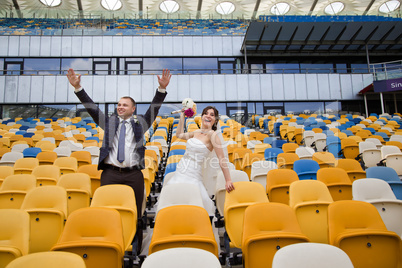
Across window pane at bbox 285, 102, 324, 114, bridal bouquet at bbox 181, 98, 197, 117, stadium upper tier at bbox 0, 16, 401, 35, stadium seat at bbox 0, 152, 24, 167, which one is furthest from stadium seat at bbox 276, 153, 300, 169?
stadium upper tier at bbox 0, 16, 401, 35

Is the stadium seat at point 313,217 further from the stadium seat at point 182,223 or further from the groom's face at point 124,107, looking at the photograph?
the groom's face at point 124,107

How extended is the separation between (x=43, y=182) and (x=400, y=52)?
73.6 feet

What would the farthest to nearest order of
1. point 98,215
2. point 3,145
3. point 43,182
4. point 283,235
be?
point 3,145 → point 43,182 → point 98,215 → point 283,235

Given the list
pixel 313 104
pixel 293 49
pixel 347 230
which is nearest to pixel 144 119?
pixel 347 230

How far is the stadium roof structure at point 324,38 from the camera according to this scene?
634 inches

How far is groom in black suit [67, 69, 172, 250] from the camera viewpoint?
3.19 metres

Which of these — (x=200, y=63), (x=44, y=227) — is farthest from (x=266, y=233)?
(x=200, y=63)

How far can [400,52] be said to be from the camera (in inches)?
727

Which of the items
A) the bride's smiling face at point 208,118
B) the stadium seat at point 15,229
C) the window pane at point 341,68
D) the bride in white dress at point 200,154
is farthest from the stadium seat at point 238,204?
the window pane at point 341,68

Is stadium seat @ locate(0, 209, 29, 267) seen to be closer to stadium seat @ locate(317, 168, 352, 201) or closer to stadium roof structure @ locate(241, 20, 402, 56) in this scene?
stadium seat @ locate(317, 168, 352, 201)

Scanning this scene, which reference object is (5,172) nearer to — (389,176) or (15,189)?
(15,189)

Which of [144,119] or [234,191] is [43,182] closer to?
[144,119]

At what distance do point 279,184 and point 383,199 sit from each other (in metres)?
1.29

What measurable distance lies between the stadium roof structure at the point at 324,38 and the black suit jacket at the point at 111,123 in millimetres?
14366
